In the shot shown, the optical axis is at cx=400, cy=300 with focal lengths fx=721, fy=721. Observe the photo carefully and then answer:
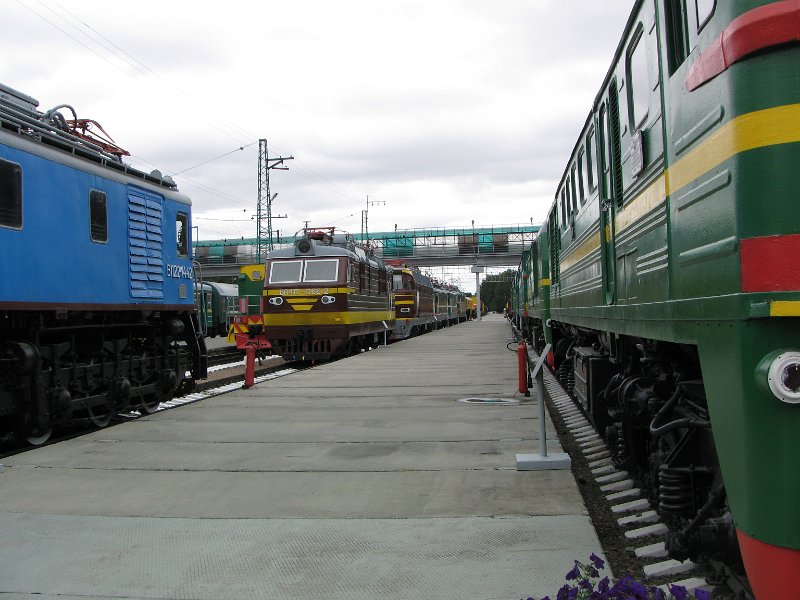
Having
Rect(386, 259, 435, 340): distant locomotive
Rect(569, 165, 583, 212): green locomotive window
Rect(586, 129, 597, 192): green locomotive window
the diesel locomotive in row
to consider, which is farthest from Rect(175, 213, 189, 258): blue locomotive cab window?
Rect(386, 259, 435, 340): distant locomotive

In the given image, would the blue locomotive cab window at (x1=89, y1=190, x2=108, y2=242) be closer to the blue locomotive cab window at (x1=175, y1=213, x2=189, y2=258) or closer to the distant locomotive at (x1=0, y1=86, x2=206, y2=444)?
the distant locomotive at (x1=0, y1=86, x2=206, y2=444)

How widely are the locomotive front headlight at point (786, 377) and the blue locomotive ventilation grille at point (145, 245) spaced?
8.81m

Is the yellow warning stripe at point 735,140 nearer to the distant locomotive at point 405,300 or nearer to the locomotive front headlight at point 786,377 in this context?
the locomotive front headlight at point 786,377

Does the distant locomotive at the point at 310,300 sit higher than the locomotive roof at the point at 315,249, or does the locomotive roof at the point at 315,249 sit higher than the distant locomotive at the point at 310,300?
the locomotive roof at the point at 315,249

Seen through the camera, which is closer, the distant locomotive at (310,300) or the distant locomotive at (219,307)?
the distant locomotive at (310,300)

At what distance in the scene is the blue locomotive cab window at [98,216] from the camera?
899 centimetres

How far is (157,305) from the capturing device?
34.9 ft

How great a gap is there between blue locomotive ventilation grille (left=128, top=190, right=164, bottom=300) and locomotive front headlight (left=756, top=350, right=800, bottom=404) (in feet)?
28.9

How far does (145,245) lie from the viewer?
10.3 metres

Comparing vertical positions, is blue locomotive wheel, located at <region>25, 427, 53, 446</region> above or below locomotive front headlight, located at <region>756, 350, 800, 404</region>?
below

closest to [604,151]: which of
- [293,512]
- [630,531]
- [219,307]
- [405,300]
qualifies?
[630,531]

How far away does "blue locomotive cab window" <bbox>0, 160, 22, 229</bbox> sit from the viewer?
294 inches

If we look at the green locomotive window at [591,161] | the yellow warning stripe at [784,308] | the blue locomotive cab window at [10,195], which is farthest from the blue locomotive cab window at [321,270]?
the yellow warning stripe at [784,308]

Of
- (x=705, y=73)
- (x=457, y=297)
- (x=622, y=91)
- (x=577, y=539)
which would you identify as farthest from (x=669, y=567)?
(x=457, y=297)
